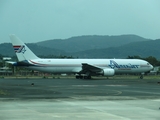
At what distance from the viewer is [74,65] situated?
57.2m

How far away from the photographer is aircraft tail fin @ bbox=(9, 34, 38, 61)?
57.1 m

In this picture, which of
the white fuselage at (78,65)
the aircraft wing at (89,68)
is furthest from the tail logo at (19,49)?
the aircraft wing at (89,68)

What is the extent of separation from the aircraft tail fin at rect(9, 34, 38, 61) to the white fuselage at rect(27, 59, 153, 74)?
176 cm

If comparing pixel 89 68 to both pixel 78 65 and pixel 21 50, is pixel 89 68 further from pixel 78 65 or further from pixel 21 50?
pixel 21 50

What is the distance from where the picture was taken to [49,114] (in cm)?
1329

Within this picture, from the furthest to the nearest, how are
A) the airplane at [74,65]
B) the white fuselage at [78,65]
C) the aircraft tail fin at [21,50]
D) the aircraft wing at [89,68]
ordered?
the aircraft tail fin at [21,50], the white fuselage at [78,65], the airplane at [74,65], the aircraft wing at [89,68]

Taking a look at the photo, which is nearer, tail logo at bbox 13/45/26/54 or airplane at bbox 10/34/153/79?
airplane at bbox 10/34/153/79

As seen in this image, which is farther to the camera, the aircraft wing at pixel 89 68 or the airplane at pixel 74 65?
the airplane at pixel 74 65

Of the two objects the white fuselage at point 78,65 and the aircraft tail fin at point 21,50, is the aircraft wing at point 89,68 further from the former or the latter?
the aircraft tail fin at point 21,50

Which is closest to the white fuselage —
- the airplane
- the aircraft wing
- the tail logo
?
the airplane

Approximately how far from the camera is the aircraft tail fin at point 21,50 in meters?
57.1

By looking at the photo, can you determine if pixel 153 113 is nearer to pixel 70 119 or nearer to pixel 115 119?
pixel 115 119

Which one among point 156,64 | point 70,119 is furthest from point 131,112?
point 156,64

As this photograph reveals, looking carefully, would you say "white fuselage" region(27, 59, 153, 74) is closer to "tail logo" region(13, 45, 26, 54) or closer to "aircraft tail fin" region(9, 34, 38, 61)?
"aircraft tail fin" region(9, 34, 38, 61)
